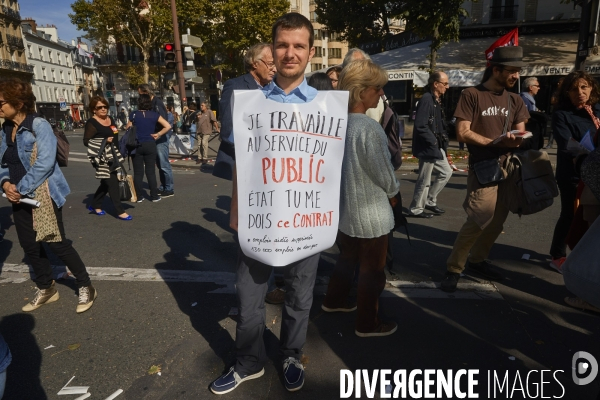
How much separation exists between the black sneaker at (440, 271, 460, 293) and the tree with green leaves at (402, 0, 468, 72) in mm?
11417

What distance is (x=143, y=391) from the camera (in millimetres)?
2375

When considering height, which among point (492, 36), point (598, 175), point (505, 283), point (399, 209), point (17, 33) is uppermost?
point (17, 33)

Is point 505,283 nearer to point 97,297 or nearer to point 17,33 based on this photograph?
point 97,297

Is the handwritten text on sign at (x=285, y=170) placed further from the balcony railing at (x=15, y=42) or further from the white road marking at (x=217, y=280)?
the balcony railing at (x=15, y=42)

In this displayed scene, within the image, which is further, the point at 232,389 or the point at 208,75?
the point at 208,75

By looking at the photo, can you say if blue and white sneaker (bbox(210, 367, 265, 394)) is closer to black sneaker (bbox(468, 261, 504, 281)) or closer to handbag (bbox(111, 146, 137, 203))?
black sneaker (bbox(468, 261, 504, 281))

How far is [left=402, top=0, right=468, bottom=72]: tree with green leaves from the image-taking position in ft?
45.2

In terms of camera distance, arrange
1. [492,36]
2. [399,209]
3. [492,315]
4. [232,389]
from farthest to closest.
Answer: [492,36], [492,315], [399,209], [232,389]

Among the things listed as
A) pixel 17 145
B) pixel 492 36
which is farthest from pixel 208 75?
pixel 17 145

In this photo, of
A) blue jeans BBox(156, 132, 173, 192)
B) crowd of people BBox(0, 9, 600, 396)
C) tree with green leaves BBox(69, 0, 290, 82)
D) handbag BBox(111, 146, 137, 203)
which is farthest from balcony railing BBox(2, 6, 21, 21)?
crowd of people BBox(0, 9, 600, 396)

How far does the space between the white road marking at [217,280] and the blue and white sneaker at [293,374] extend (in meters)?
1.21

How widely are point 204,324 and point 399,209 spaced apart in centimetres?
165

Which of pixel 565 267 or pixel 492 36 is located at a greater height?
pixel 492 36

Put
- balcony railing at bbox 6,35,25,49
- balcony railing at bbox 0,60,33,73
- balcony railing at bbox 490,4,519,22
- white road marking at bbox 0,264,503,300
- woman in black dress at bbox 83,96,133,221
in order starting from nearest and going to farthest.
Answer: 1. white road marking at bbox 0,264,503,300
2. woman in black dress at bbox 83,96,133,221
3. balcony railing at bbox 490,4,519,22
4. balcony railing at bbox 0,60,33,73
5. balcony railing at bbox 6,35,25,49
